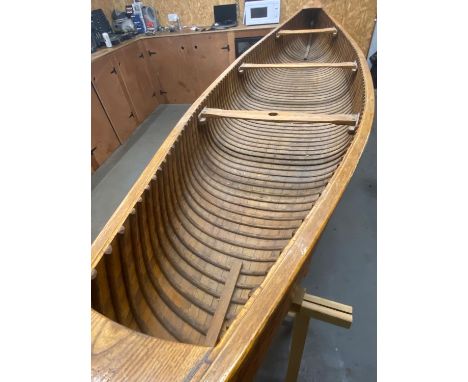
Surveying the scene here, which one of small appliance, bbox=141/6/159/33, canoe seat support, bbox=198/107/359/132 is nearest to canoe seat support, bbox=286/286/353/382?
canoe seat support, bbox=198/107/359/132

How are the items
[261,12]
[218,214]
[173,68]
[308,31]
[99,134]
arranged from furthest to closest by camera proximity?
[173,68], [261,12], [99,134], [308,31], [218,214]

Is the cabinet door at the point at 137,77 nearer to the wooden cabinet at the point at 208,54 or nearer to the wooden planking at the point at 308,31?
the wooden cabinet at the point at 208,54

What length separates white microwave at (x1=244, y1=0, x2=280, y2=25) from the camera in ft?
13.5

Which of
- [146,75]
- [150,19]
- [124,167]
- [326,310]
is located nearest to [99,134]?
[124,167]

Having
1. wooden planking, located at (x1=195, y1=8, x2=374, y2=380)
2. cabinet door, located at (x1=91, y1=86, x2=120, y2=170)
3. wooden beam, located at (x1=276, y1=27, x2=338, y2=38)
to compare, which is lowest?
cabinet door, located at (x1=91, y1=86, x2=120, y2=170)

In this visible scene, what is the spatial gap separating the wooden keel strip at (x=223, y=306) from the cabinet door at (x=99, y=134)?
2783 mm

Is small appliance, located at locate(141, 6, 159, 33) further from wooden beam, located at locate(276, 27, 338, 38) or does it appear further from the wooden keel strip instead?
the wooden keel strip

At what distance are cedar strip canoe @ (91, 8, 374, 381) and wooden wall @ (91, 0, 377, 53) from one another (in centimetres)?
216

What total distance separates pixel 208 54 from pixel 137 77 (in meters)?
1.23

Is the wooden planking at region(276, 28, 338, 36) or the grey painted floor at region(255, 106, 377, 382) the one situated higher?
the wooden planking at region(276, 28, 338, 36)

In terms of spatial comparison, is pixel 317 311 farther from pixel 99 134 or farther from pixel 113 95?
pixel 113 95

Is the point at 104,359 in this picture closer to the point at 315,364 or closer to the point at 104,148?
the point at 315,364

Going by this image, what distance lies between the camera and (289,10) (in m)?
4.33

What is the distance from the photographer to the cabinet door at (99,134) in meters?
3.32
